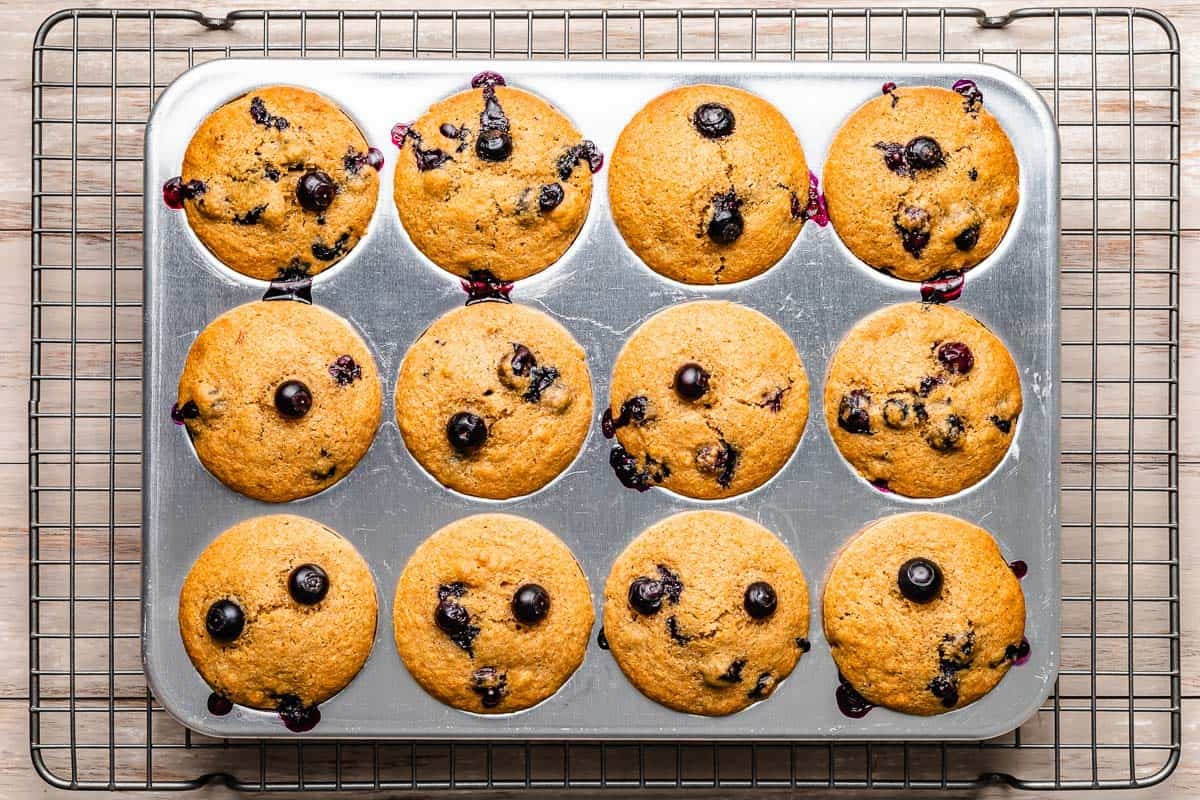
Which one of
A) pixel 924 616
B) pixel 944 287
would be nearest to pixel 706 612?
pixel 924 616

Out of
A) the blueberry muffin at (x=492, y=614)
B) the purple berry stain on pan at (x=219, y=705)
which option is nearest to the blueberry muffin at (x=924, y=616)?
the blueberry muffin at (x=492, y=614)

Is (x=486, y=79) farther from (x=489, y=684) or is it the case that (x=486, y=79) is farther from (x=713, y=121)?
(x=489, y=684)

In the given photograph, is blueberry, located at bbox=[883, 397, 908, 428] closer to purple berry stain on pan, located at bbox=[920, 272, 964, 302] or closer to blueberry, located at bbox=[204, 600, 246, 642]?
purple berry stain on pan, located at bbox=[920, 272, 964, 302]

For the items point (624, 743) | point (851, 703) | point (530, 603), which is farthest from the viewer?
point (624, 743)

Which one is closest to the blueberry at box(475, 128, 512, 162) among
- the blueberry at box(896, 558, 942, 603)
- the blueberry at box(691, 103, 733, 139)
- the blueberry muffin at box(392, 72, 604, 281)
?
the blueberry muffin at box(392, 72, 604, 281)

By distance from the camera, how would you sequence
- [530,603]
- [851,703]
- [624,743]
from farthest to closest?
[624,743], [851,703], [530,603]

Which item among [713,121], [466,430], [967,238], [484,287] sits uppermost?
[713,121]

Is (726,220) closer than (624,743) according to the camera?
Yes
